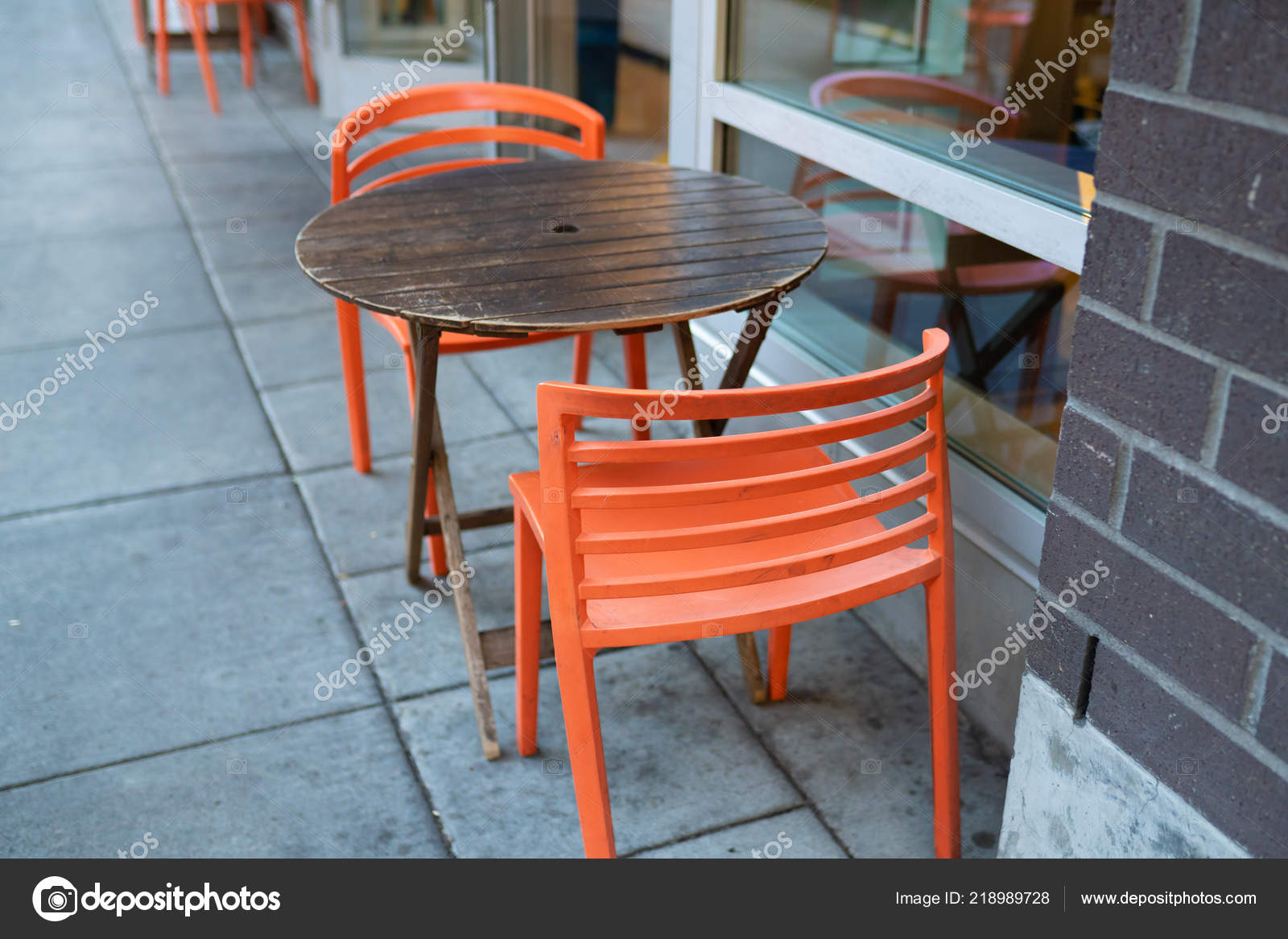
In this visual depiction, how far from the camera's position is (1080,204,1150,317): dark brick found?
1351 mm

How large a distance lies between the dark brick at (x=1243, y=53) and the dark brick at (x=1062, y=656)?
705 mm

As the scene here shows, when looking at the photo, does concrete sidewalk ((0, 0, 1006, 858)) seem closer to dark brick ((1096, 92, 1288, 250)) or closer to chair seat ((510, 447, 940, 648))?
chair seat ((510, 447, 940, 648))

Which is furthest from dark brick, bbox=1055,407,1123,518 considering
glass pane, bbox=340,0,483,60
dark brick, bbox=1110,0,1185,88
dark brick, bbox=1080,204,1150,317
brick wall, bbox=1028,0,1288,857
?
glass pane, bbox=340,0,483,60

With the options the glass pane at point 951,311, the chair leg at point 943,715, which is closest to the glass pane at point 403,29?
the glass pane at point 951,311

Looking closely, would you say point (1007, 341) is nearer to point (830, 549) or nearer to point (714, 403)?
point (830, 549)

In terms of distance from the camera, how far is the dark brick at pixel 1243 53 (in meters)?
1.14

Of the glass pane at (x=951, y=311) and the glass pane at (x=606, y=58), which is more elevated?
the glass pane at (x=606, y=58)

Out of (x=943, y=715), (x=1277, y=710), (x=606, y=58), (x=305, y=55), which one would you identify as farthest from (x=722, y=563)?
(x=305, y=55)

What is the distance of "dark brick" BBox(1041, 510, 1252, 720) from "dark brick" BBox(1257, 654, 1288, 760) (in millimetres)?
33

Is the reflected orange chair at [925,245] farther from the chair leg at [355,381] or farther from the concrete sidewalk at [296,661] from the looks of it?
the chair leg at [355,381]

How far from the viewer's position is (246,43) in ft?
24.4

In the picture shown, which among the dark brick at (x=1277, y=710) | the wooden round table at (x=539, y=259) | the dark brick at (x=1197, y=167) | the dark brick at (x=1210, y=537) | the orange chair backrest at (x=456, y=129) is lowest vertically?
the dark brick at (x=1277, y=710)

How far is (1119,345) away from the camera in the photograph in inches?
55.5

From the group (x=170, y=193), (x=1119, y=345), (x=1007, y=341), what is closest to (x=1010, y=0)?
(x=1007, y=341)
